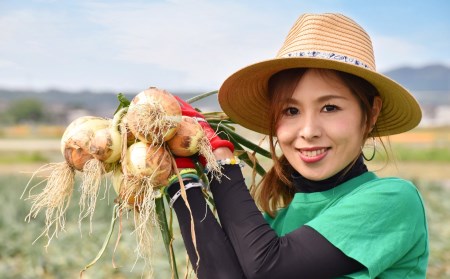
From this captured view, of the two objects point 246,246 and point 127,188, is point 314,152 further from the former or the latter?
point 127,188

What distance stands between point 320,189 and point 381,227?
0.69 ft

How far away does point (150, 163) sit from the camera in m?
1.53

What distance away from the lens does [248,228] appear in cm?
150

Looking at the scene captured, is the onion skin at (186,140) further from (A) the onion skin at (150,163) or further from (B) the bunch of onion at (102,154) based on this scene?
(B) the bunch of onion at (102,154)

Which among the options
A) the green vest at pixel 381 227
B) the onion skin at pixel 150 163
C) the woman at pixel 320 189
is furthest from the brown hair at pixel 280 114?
the onion skin at pixel 150 163

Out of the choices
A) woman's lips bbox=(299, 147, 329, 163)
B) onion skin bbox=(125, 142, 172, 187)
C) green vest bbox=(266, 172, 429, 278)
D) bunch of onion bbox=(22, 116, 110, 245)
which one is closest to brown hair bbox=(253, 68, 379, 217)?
woman's lips bbox=(299, 147, 329, 163)

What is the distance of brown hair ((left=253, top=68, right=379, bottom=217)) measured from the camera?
5.47ft

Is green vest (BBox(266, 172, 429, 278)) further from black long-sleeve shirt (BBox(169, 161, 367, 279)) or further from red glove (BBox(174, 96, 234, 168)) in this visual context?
red glove (BBox(174, 96, 234, 168))

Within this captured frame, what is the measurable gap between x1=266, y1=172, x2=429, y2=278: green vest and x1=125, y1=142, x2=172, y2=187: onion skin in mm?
366

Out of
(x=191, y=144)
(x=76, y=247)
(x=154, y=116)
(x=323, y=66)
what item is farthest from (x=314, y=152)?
(x=76, y=247)

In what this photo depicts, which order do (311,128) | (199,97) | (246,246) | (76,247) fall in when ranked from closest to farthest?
(246,246)
(311,128)
(199,97)
(76,247)

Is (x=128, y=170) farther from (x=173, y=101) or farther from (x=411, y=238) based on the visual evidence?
(x=411, y=238)

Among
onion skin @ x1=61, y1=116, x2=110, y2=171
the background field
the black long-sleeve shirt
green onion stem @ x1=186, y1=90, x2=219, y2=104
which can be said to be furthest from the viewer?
the background field

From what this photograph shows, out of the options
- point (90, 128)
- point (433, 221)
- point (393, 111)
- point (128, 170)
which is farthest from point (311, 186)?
point (433, 221)
